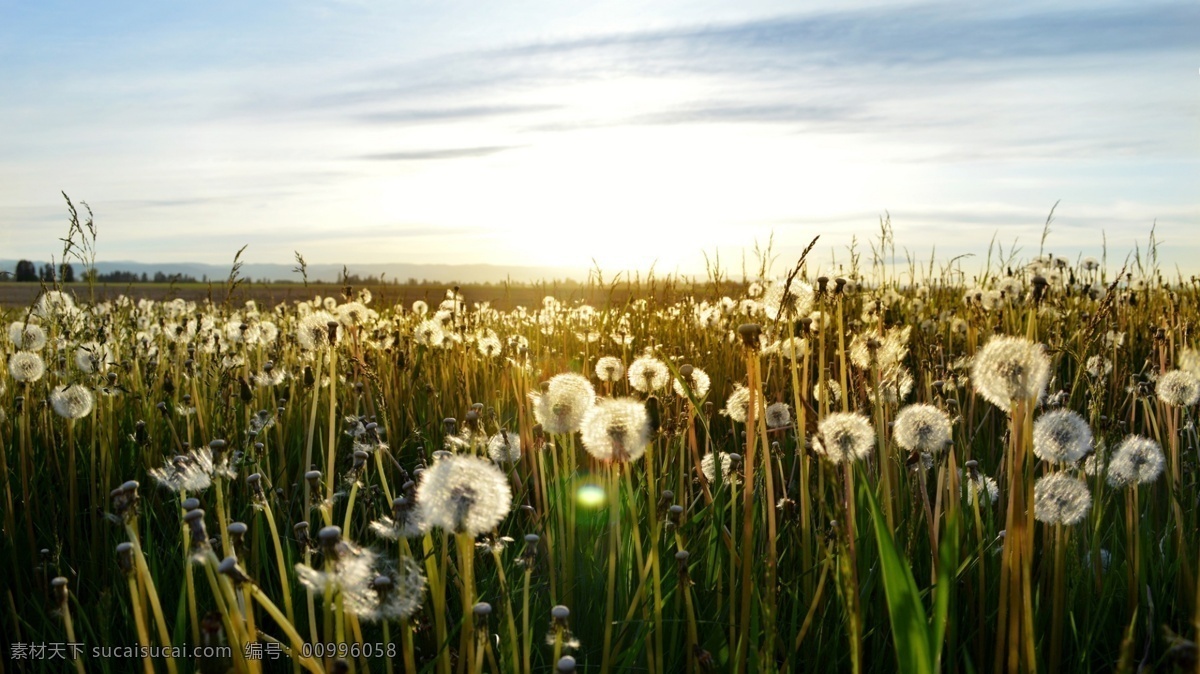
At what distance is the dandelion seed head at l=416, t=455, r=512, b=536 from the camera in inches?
55.2

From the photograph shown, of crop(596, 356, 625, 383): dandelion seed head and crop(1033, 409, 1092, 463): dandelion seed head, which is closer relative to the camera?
crop(1033, 409, 1092, 463): dandelion seed head

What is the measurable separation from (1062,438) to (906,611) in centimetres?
103

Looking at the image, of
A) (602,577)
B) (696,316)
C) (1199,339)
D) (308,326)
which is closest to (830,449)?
(602,577)

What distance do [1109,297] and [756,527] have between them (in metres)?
1.17

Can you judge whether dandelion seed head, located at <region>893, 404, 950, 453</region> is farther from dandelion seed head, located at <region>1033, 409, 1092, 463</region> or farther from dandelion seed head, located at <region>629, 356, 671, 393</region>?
dandelion seed head, located at <region>629, 356, 671, 393</region>

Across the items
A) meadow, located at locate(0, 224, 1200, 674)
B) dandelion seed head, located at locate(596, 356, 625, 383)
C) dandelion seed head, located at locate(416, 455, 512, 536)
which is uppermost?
dandelion seed head, located at locate(596, 356, 625, 383)

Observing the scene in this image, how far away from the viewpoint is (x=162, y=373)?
451 cm

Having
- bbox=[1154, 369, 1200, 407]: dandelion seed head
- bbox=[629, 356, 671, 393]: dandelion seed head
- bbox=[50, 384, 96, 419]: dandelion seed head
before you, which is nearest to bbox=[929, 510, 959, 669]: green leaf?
bbox=[629, 356, 671, 393]: dandelion seed head

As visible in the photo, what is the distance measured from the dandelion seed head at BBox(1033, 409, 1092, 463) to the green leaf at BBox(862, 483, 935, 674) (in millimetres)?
964

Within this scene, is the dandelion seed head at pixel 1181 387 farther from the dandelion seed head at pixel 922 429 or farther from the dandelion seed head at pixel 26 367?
the dandelion seed head at pixel 26 367

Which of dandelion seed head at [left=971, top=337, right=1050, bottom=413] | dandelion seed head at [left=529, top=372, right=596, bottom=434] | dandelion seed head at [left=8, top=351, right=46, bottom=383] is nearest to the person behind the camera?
dandelion seed head at [left=971, top=337, right=1050, bottom=413]

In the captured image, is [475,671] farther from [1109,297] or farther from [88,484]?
[88,484]

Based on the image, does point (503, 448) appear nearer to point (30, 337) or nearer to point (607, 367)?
point (607, 367)

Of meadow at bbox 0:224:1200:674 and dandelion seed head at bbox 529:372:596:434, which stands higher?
dandelion seed head at bbox 529:372:596:434
